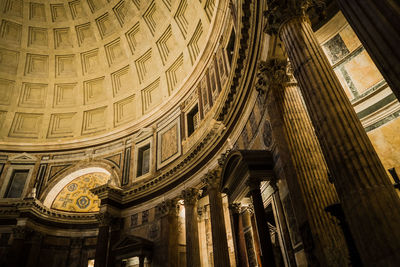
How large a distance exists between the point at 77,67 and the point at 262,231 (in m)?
19.7

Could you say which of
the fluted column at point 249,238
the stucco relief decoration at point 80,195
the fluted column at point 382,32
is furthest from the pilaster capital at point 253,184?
the stucco relief decoration at point 80,195

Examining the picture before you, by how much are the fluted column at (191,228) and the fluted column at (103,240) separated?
4.83m

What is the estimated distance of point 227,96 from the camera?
9.41m

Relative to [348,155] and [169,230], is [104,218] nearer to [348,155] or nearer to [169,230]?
[169,230]

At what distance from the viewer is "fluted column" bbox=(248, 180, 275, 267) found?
517cm

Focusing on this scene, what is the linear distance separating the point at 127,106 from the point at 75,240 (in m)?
9.37

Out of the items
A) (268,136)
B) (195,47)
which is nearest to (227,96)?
(268,136)

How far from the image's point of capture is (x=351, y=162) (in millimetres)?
3193

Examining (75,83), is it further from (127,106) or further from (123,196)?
(123,196)

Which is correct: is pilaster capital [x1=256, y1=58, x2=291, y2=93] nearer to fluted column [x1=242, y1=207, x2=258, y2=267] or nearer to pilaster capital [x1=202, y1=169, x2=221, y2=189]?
fluted column [x1=242, y1=207, x2=258, y2=267]

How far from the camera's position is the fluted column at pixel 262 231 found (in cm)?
517

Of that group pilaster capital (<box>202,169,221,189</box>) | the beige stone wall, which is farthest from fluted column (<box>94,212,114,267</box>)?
the beige stone wall

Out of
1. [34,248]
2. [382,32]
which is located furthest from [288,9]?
[34,248]

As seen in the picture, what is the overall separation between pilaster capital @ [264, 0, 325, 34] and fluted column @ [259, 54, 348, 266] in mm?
1242
